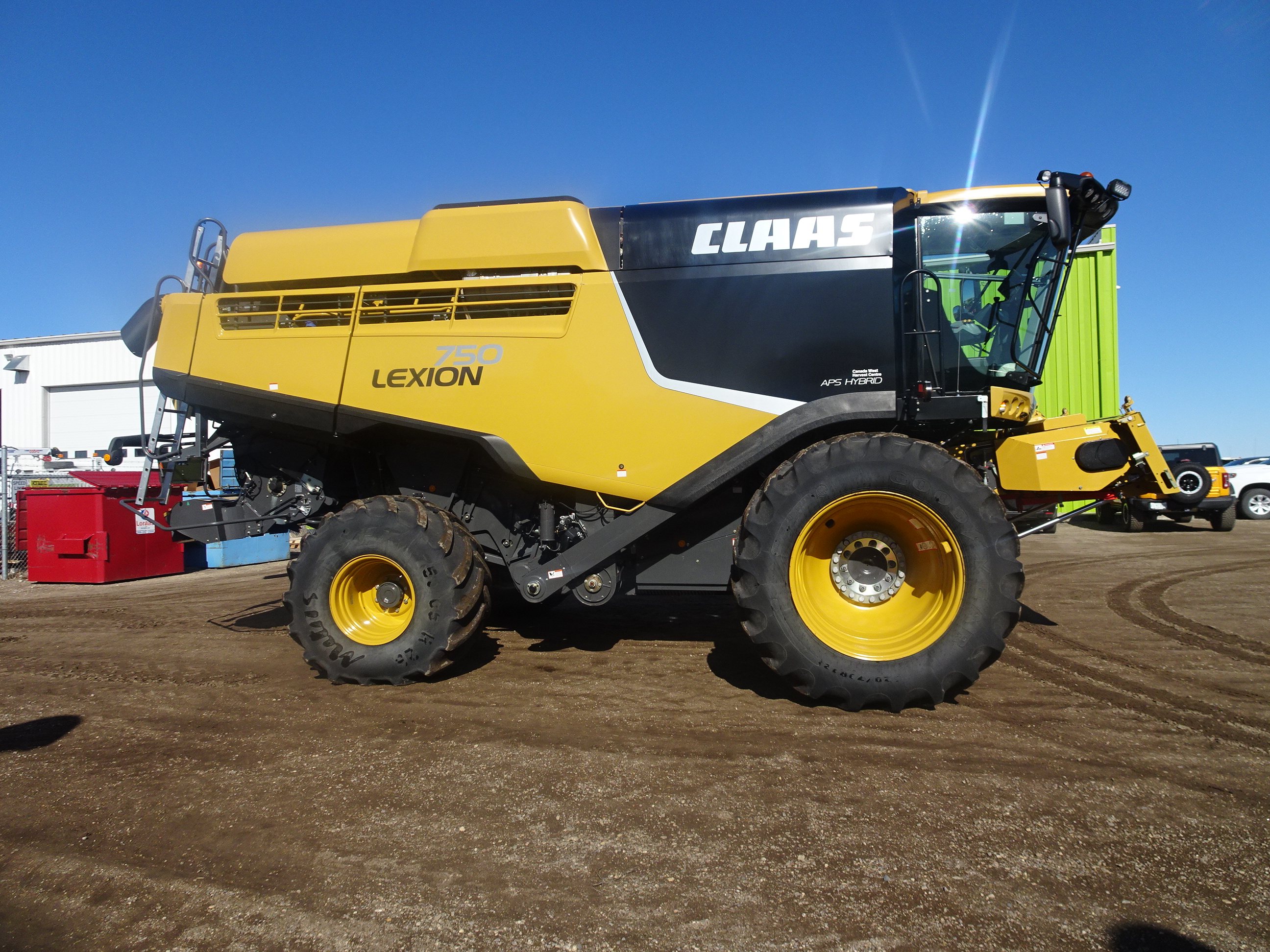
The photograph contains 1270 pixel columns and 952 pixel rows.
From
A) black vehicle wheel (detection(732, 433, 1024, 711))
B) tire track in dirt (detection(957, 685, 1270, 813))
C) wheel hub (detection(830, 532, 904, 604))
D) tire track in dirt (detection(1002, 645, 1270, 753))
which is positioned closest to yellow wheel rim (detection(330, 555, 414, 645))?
black vehicle wheel (detection(732, 433, 1024, 711))

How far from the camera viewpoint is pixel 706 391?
4.19 meters

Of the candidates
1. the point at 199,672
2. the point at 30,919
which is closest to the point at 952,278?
the point at 30,919

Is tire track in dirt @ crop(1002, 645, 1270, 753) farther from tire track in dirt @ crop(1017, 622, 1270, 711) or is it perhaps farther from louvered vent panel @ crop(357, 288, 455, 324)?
louvered vent panel @ crop(357, 288, 455, 324)

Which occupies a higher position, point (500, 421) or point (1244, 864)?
point (500, 421)

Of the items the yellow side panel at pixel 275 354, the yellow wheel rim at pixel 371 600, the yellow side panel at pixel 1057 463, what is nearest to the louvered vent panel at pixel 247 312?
the yellow side panel at pixel 275 354

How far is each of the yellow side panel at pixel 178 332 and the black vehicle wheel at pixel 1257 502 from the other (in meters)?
20.5

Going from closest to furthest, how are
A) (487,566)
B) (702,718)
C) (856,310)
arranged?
(702,718) < (856,310) < (487,566)

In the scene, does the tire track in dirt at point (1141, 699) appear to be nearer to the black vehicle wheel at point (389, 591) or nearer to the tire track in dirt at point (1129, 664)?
the tire track in dirt at point (1129, 664)

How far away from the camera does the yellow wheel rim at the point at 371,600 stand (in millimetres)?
4590

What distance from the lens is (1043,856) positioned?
96.4 inches

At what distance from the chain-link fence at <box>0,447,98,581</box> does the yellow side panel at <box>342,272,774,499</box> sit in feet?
30.6

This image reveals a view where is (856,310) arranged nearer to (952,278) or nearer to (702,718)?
(952,278)

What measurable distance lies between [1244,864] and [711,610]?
15.6 ft

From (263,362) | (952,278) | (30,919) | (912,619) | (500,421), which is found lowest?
(30,919)
